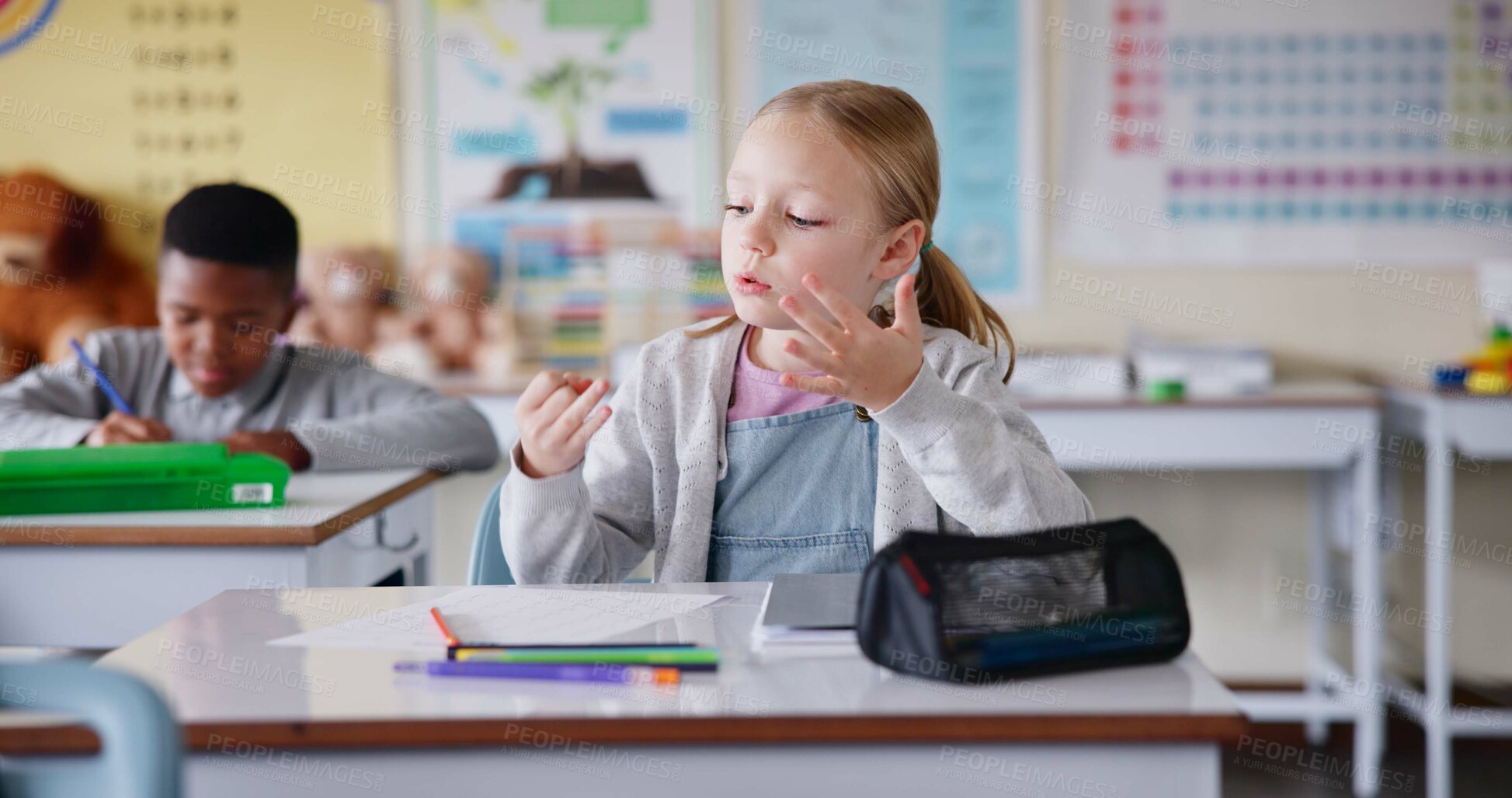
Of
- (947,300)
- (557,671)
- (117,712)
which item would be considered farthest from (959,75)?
(117,712)

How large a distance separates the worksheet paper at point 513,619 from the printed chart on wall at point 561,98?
2176 millimetres

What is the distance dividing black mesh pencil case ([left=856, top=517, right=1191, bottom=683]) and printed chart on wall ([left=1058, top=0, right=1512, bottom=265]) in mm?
2362

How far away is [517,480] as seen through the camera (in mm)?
1152

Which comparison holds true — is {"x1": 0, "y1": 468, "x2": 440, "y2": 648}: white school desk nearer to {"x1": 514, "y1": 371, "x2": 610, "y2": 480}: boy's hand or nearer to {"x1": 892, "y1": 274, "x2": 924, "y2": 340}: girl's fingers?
{"x1": 514, "y1": 371, "x2": 610, "y2": 480}: boy's hand

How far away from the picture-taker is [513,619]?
96cm

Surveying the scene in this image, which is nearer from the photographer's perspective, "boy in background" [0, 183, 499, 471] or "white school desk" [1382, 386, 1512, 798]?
"boy in background" [0, 183, 499, 471]

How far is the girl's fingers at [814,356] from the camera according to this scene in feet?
2.92

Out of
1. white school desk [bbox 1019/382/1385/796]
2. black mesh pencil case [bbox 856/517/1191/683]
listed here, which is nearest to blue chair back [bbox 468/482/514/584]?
black mesh pencil case [bbox 856/517/1191/683]

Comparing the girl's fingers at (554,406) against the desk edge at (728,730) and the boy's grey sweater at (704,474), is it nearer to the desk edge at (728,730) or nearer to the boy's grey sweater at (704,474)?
the boy's grey sweater at (704,474)


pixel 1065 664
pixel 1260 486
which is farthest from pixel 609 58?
pixel 1065 664

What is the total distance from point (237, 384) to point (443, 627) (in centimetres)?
122

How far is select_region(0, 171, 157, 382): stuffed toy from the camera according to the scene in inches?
119

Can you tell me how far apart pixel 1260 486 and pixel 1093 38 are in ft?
3.68

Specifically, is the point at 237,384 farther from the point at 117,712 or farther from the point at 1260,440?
the point at 1260,440
